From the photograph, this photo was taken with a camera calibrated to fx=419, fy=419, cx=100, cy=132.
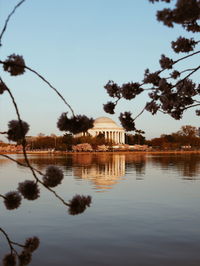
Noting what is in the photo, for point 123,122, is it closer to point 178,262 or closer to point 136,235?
point 178,262

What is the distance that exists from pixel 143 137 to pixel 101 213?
181553 millimetres

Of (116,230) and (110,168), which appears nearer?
(116,230)

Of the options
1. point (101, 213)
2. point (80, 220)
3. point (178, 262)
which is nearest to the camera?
point (178, 262)

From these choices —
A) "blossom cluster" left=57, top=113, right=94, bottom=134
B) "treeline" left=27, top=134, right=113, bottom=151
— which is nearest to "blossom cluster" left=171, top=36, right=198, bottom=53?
"blossom cluster" left=57, top=113, right=94, bottom=134

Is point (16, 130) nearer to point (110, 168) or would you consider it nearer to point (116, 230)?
point (116, 230)

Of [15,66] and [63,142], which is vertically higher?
[63,142]

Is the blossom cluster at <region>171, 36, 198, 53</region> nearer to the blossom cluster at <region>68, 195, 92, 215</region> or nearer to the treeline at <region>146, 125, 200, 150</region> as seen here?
the blossom cluster at <region>68, 195, 92, 215</region>

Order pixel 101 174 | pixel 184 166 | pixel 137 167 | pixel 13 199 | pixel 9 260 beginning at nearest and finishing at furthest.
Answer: pixel 13 199 < pixel 9 260 < pixel 101 174 < pixel 137 167 < pixel 184 166

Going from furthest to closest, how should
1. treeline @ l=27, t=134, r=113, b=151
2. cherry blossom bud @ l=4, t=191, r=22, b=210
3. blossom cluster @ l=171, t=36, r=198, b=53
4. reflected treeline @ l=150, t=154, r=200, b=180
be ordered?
treeline @ l=27, t=134, r=113, b=151
reflected treeline @ l=150, t=154, r=200, b=180
blossom cluster @ l=171, t=36, r=198, b=53
cherry blossom bud @ l=4, t=191, r=22, b=210

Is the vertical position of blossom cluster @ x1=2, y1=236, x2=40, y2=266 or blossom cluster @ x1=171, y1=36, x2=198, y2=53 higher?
blossom cluster @ x1=171, y1=36, x2=198, y2=53

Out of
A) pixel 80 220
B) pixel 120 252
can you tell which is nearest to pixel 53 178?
pixel 120 252

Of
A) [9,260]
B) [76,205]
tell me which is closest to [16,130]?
[76,205]

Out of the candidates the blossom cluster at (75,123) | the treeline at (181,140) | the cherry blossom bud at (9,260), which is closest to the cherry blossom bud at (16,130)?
the blossom cluster at (75,123)

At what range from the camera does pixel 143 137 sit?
641 ft
